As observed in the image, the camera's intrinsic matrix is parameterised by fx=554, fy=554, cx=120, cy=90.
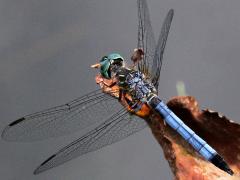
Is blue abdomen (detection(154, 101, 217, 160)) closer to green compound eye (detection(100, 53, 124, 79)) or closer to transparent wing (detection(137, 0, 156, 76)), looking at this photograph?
transparent wing (detection(137, 0, 156, 76))

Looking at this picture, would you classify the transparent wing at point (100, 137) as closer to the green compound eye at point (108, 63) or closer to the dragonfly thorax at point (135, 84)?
the dragonfly thorax at point (135, 84)

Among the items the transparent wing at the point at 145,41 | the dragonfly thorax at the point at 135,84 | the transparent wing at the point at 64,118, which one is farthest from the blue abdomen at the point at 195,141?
the transparent wing at the point at 64,118

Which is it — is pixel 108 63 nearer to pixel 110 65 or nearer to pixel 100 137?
pixel 110 65

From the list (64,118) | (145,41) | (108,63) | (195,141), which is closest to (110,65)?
(108,63)

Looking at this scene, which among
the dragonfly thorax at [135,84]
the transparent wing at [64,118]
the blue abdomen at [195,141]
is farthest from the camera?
the transparent wing at [64,118]

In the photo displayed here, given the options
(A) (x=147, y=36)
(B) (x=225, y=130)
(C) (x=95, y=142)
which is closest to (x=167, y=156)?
(B) (x=225, y=130)

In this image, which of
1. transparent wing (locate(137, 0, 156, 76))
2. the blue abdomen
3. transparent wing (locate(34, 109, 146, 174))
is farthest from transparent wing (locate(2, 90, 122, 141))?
the blue abdomen
